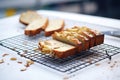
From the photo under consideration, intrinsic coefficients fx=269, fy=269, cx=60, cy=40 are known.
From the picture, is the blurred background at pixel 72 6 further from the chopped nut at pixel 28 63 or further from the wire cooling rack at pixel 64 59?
the chopped nut at pixel 28 63

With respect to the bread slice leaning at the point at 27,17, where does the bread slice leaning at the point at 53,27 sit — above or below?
below

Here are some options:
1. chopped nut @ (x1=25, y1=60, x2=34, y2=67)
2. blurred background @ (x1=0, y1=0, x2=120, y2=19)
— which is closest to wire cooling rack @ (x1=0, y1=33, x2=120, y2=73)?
chopped nut @ (x1=25, y1=60, x2=34, y2=67)

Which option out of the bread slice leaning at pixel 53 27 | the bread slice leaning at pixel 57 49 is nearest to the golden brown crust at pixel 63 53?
the bread slice leaning at pixel 57 49

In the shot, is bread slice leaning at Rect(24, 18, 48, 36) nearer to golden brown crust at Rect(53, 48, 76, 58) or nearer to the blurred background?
golden brown crust at Rect(53, 48, 76, 58)

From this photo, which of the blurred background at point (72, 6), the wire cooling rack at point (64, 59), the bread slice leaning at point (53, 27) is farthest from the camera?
the blurred background at point (72, 6)

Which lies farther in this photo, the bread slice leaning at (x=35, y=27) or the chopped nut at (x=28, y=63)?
the bread slice leaning at (x=35, y=27)

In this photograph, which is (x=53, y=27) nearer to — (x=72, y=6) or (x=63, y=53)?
(x=63, y=53)

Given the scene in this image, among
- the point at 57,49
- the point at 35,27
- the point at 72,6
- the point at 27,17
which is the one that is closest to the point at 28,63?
the point at 57,49
